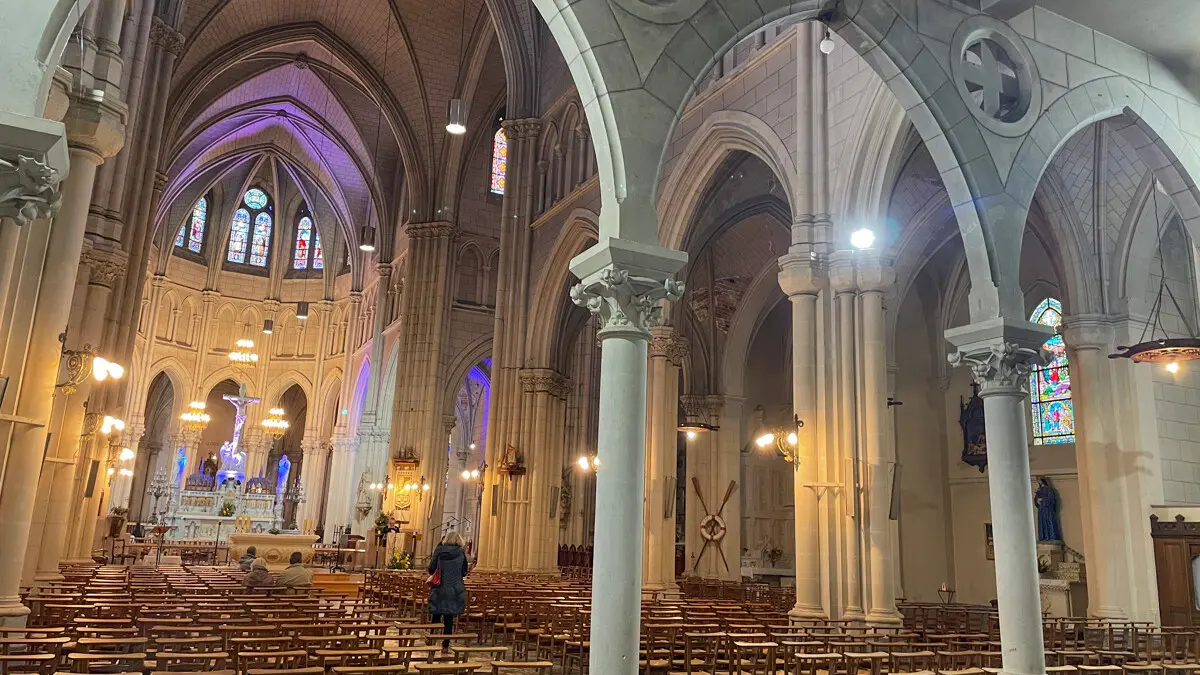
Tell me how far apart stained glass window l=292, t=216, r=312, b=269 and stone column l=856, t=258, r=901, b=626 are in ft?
109

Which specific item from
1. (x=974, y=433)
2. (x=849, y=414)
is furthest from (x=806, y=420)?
(x=974, y=433)

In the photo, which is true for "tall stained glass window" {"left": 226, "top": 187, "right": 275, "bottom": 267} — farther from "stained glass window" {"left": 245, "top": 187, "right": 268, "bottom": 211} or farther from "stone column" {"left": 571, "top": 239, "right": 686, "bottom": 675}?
"stone column" {"left": 571, "top": 239, "right": 686, "bottom": 675}

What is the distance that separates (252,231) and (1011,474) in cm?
3835

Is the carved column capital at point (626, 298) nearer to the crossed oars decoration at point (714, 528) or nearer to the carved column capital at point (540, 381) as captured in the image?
the carved column capital at point (540, 381)

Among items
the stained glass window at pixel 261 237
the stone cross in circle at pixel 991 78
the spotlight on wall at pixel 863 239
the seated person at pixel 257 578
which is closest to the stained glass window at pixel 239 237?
the stained glass window at pixel 261 237

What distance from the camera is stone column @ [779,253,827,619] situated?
11.6m

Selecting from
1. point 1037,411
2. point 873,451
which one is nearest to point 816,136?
point 873,451

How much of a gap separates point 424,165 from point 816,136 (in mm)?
18068

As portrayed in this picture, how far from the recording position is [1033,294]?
20672mm

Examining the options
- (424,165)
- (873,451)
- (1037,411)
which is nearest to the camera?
(873,451)

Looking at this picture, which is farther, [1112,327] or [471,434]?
[471,434]

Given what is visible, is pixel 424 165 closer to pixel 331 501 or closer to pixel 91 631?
pixel 331 501

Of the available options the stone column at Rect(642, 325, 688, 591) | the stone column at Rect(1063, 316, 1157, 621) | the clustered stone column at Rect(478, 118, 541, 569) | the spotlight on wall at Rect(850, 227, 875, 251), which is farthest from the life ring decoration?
the spotlight on wall at Rect(850, 227, 875, 251)

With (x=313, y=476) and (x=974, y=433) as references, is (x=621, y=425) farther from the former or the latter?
(x=313, y=476)
